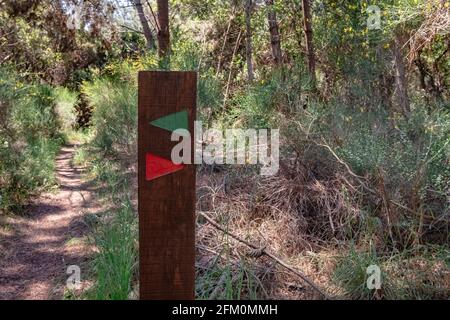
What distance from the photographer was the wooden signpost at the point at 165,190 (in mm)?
1848

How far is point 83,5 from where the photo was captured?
8844 millimetres

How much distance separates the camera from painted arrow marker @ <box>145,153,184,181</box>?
186 cm

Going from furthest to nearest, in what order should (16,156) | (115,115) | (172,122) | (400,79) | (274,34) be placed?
(115,115) < (274,34) < (16,156) < (400,79) < (172,122)

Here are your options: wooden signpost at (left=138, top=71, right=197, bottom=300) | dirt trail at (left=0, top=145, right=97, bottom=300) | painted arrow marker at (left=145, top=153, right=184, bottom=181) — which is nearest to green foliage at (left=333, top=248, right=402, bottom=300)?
wooden signpost at (left=138, top=71, right=197, bottom=300)

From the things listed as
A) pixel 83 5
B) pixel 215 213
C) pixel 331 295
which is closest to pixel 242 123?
pixel 215 213

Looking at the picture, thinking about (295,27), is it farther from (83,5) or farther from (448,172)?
(448,172)

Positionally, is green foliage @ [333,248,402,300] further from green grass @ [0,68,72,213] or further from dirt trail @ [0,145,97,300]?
green grass @ [0,68,72,213]

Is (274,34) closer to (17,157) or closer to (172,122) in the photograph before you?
(17,157)

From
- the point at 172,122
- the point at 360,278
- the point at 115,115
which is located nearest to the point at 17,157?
the point at 115,115

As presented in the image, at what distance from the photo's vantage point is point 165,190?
189cm

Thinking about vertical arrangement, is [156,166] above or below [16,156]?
above

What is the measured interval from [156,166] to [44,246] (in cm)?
319

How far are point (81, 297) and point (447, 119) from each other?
10.5 ft

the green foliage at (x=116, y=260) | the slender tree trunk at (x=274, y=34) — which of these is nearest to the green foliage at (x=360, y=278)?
the green foliage at (x=116, y=260)
